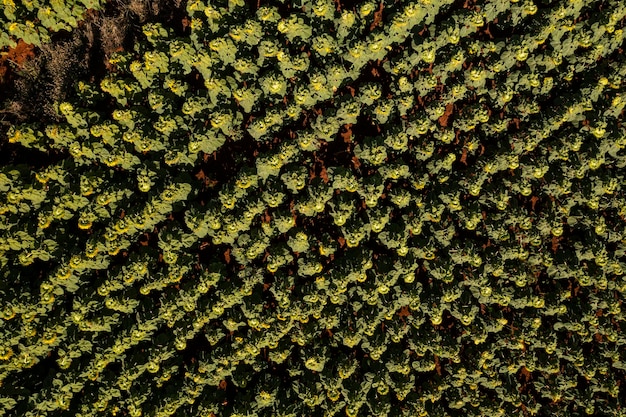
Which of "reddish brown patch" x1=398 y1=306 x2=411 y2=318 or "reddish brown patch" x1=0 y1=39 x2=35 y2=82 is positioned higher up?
"reddish brown patch" x1=0 y1=39 x2=35 y2=82

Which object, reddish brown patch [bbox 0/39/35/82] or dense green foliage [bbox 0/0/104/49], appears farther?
reddish brown patch [bbox 0/39/35/82]

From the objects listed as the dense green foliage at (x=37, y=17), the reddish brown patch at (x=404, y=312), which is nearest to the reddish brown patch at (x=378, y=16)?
the dense green foliage at (x=37, y=17)

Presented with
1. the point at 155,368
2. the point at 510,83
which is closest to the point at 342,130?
the point at 510,83

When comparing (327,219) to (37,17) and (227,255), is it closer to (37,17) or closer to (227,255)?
(227,255)

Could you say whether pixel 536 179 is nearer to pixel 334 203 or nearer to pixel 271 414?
pixel 334 203

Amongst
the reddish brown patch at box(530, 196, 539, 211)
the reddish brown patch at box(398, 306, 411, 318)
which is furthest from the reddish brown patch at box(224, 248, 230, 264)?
the reddish brown patch at box(530, 196, 539, 211)

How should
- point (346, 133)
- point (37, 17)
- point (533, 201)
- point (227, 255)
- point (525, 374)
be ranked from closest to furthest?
point (37, 17), point (227, 255), point (346, 133), point (533, 201), point (525, 374)

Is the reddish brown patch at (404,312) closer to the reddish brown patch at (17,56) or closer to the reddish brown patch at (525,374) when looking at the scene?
the reddish brown patch at (525,374)

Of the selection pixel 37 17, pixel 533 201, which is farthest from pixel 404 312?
pixel 37 17

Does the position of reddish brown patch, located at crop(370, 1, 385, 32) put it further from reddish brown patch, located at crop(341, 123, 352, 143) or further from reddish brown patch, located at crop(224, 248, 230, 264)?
reddish brown patch, located at crop(224, 248, 230, 264)
